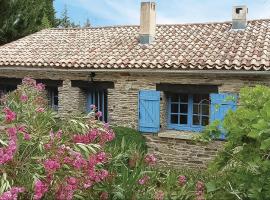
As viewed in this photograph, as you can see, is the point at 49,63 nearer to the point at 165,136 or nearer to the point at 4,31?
the point at 165,136

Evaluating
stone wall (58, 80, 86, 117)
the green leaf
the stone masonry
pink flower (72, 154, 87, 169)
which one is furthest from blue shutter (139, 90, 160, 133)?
pink flower (72, 154, 87, 169)

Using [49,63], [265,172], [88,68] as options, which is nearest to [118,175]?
[265,172]

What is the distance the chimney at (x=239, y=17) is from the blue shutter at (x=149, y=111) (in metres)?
4.40

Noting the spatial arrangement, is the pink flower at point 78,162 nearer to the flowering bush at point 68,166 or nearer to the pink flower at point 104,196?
the flowering bush at point 68,166

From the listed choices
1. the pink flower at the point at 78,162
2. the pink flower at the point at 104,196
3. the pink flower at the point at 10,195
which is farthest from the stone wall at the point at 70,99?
the pink flower at the point at 10,195

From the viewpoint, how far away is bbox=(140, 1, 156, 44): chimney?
49.9 feet

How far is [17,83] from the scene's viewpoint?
602 inches

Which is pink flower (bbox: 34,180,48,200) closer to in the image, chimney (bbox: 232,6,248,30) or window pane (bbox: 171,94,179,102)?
window pane (bbox: 171,94,179,102)

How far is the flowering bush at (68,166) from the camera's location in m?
4.27

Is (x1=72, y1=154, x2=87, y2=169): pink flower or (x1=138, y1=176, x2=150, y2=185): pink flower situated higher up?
(x1=72, y1=154, x2=87, y2=169): pink flower

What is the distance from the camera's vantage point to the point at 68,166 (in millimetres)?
4602

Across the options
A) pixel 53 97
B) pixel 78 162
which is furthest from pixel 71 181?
pixel 53 97

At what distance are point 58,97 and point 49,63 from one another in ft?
3.92

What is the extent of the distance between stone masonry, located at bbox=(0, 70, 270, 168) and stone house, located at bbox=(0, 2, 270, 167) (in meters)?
0.03
